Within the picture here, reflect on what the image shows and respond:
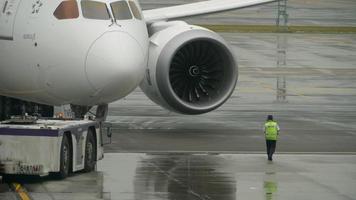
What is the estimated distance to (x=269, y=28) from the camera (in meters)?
61.7

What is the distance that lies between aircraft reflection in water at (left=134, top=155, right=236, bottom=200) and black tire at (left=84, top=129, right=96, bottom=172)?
2.90 ft

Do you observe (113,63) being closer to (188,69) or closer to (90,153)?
(90,153)

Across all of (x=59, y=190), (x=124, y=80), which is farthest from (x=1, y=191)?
(x=124, y=80)

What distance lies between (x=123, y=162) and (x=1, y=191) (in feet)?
14.5

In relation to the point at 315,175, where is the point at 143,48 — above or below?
above

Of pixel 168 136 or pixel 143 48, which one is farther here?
pixel 168 136

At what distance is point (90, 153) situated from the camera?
23594 mm

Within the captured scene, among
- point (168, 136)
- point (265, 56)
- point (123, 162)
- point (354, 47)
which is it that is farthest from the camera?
point (354, 47)

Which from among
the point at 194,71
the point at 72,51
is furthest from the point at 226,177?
the point at 194,71

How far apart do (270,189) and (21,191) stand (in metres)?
4.22

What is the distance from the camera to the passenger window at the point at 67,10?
938 inches

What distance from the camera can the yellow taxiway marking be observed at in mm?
19734

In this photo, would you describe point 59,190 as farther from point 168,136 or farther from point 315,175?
point 168,136

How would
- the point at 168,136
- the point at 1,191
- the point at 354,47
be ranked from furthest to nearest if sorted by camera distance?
the point at 354,47 → the point at 168,136 → the point at 1,191
